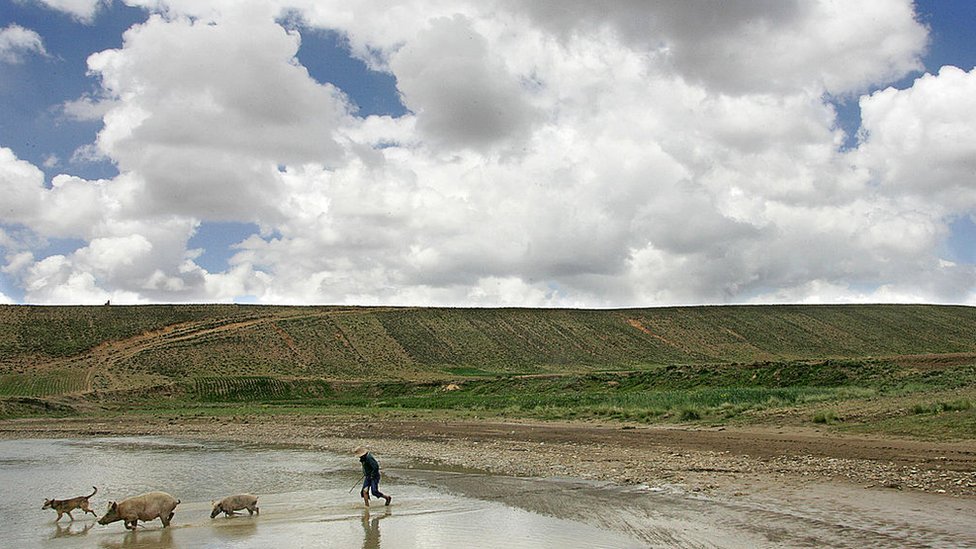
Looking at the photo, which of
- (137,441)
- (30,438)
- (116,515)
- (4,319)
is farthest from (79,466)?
(4,319)

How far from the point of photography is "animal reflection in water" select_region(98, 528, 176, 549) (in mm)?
14617

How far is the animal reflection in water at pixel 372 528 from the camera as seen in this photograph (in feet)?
46.2

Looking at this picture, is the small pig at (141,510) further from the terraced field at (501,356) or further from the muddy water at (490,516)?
the terraced field at (501,356)

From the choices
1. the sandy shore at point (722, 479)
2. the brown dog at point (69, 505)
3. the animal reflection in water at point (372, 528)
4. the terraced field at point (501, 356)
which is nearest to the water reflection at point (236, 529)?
the animal reflection in water at point (372, 528)

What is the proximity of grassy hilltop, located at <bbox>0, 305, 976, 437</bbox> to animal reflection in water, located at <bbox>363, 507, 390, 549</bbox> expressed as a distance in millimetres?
19788

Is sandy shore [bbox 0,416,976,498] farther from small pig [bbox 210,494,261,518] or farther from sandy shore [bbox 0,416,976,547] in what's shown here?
small pig [bbox 210,494,261,518]

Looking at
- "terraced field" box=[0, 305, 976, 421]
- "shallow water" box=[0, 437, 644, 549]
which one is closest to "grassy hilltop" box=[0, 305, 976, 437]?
"terraced field" box=[0, 305, 976, 421]

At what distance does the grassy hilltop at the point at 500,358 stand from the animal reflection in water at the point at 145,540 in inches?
953

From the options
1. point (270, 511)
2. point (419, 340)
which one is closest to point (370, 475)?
point (270, 511)

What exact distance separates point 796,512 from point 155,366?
82272 mm

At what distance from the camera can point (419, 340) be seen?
11312 cm

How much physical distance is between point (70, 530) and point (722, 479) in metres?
15.9

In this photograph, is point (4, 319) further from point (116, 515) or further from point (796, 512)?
point (796, 512)

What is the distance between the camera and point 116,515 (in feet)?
53.2
